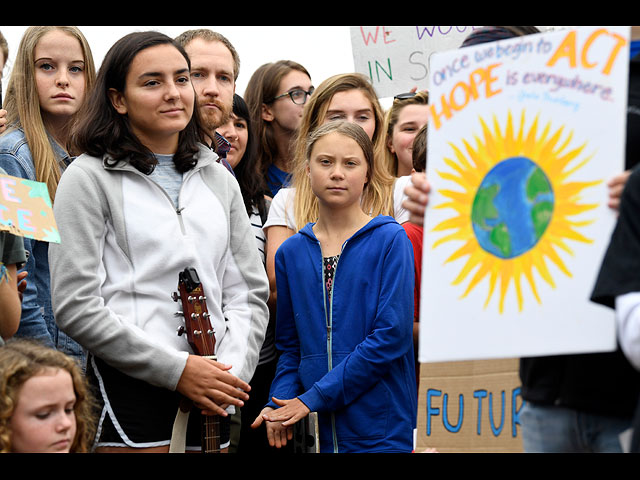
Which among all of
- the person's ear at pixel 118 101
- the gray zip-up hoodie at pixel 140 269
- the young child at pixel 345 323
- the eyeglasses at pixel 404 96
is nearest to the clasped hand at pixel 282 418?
the young child at pixel 345 323

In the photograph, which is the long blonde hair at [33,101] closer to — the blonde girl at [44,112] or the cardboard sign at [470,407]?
the blonde girl at [44,112]

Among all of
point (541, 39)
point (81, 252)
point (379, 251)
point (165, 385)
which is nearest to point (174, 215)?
point (81, 252)

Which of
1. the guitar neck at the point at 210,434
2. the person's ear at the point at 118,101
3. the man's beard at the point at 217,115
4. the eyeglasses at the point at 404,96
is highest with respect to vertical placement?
the eyeglasses at the point at 404,96

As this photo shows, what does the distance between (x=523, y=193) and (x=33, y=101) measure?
2.61m

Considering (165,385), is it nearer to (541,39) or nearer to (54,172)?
(54,172)

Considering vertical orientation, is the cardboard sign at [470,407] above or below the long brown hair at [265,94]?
below

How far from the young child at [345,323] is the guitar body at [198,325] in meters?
0.47

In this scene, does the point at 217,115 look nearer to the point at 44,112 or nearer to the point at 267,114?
the point at 267,114

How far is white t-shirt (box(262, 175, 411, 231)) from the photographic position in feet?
15.1

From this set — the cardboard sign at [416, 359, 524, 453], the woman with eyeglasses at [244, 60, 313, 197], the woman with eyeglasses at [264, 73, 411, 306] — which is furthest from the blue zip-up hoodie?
the woman with eyeglasses at [244, 60, 313, 197]

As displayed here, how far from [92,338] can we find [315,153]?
4.51 ft

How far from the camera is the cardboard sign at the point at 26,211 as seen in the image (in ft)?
10.5

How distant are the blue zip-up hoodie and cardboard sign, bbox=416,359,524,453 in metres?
0.29

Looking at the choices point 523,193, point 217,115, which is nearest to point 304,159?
point 217,115
